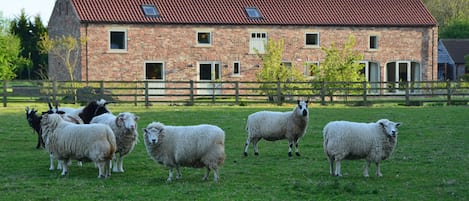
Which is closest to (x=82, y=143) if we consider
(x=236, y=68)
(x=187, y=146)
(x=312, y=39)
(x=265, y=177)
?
(x=187, y=146)

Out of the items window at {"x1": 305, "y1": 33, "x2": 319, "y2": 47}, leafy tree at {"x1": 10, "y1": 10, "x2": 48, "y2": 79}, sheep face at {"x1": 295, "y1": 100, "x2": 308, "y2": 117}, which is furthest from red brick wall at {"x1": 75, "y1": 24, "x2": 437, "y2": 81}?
sheep face at {"x1": 295, "y1": 100, "x2": 308, "y2": 117}

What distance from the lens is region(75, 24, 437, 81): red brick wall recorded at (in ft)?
141

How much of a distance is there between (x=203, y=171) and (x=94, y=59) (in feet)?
96.2

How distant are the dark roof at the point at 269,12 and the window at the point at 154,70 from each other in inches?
93.6

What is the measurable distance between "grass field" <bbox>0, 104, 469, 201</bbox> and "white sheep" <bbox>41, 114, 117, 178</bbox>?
0.33 m

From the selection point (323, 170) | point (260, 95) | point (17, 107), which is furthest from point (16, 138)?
point (260, 95)

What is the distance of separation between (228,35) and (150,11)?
449 cm

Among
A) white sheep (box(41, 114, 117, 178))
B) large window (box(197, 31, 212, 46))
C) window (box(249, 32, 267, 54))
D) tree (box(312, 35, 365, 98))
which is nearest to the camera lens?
white sheep (box(41, 114, 117, 178))

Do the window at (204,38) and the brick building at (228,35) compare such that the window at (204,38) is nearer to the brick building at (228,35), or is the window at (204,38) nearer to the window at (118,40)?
the brick building at (228,35)

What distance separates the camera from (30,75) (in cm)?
6819

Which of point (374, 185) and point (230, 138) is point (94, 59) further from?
point (374, 185)

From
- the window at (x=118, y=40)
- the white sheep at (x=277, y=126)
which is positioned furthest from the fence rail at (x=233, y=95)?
the white sheep at (x=277, y=126)

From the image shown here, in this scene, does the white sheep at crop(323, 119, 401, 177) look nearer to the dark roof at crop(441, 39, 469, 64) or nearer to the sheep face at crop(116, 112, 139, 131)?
the sheep face at crop(116, 112, 139, 131)

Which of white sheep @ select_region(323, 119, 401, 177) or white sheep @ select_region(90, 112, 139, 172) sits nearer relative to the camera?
white sheep @ select_region(323, 119, 401, 177)
